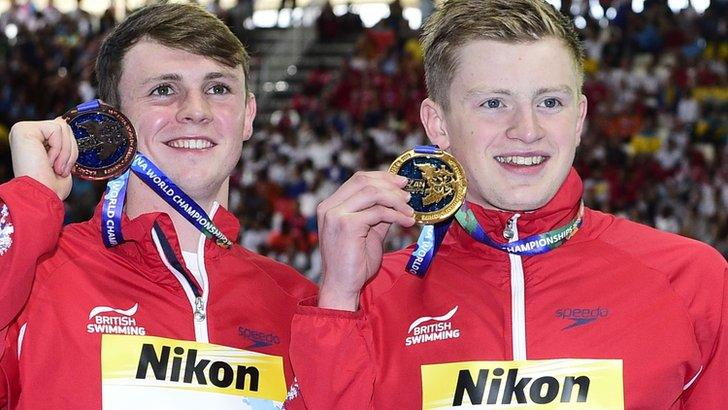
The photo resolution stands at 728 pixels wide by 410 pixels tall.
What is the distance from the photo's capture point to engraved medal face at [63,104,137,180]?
3.26 m

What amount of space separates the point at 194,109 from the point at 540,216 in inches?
41.6

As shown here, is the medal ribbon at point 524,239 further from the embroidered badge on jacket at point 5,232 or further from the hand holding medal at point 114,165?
the embroidered badge on jacket at point 5,232

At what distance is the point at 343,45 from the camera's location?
20.1 m

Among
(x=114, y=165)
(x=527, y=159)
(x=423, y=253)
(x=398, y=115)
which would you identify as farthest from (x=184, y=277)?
(x=398, y=115)

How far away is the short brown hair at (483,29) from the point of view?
3.16 meters

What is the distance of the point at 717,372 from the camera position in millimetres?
3020

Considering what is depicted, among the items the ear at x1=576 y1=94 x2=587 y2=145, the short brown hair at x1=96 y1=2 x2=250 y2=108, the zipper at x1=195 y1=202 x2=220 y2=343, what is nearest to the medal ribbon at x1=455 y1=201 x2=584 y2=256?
the ear at x1=576 y1=94 x2=587 y2=145

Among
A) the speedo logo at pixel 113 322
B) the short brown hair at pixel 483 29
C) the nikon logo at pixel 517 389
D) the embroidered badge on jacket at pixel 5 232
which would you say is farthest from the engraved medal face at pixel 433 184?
the embroidered badge on jacket at pixel 5 232

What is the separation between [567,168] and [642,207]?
10.9 metres

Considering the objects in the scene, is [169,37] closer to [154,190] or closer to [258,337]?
[154,190]

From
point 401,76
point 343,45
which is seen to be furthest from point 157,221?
point 343,45

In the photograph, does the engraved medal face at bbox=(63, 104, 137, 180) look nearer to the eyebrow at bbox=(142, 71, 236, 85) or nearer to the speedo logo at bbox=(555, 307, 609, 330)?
the eyebrow at bbox=(142, 71, 236, 85)

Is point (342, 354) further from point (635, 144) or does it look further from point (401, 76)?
point (401, 76)

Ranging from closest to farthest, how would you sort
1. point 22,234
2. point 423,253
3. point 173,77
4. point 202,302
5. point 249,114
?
point 22,234, point 423,253, point 202,302, point 173,77, point 249,114
